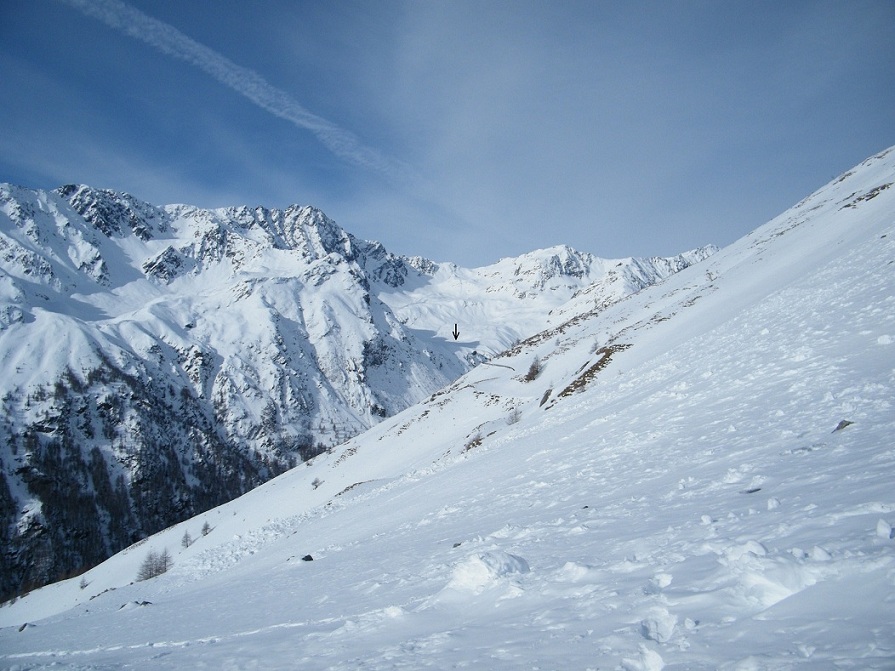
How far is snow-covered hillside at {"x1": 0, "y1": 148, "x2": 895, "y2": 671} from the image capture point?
13.5 feet

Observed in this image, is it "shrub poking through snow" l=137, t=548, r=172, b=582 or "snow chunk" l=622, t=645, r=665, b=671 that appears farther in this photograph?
"shrub poking through snow" l=137, t=548, r=172, b=582

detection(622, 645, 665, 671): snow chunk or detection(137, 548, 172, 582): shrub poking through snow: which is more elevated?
detection(137, 548, 172, 582): shrub poking through snow

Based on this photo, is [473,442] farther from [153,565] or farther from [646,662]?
[153,565]

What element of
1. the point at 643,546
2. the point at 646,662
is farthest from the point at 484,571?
the point at 646,662

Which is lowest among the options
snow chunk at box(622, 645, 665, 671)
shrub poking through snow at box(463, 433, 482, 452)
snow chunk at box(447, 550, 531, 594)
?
snow chunk at box(622, 645, 665, 671)

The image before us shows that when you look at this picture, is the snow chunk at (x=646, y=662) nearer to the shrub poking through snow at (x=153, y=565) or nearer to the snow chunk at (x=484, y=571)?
the snow chunk at (x=484, y=571)

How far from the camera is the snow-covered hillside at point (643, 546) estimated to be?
4.11 metres

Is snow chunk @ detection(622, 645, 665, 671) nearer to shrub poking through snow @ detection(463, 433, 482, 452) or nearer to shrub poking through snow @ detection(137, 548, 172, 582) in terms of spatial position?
shrub poking through snow @ detection(463, 433, 482, 452)

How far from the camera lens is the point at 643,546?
6.29 metres

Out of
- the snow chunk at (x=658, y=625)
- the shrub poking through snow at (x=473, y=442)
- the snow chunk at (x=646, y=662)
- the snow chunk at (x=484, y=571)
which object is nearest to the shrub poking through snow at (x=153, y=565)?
the shrub poking through snow at (x=473, y=442)

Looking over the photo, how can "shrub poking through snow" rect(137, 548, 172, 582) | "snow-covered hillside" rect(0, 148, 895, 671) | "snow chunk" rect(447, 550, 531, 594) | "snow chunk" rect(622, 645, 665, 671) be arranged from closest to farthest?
"snow chunk" rect(622, 645, 665, 671) < "snow-covered hillside" rect(0, 148, 895, 671) < "snow chunk" rect(447, 550, 531, 594) < "shrub poking through snow" rect(137, 548, 172, 582)

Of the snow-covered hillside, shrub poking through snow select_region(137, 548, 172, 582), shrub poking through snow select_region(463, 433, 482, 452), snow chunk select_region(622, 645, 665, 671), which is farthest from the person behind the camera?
shrub poking through snow select_region(137, 548, 172, 582)

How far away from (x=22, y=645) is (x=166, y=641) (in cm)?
715

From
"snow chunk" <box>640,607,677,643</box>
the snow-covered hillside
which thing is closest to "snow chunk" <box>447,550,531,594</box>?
the snow-covered hillside
